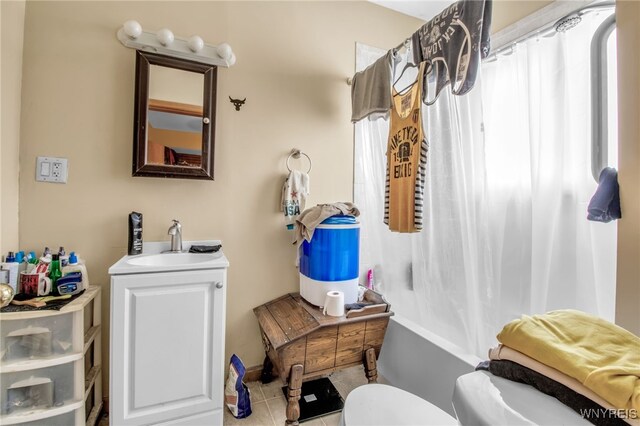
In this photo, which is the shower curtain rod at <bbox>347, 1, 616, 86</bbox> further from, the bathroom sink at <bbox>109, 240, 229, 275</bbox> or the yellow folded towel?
the bathroom sink at <bbox>109, 240, 229, 275</bbox>

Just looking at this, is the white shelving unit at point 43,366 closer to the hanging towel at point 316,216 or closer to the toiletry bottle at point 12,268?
the toiletry bottle at point 12,268

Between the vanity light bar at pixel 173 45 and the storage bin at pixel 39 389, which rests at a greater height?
the vanity light bar at pixel 173 45

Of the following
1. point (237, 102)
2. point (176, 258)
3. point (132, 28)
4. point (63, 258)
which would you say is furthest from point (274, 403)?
point (132, 28)

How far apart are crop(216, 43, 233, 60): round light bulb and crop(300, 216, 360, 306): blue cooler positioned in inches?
45.6

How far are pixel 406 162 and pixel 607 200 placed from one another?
825 millimetres

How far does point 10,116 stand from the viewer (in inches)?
53.1

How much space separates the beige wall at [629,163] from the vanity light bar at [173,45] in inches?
70.7

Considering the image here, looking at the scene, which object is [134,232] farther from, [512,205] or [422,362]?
[512,205]

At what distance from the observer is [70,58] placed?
149 cm

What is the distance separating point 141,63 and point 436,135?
1.78 m

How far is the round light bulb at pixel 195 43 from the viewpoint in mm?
1597

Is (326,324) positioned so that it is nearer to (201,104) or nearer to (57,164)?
(201,104)

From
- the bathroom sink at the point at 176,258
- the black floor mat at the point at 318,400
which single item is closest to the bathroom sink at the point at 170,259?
the bathroom sink at the point at 176,258

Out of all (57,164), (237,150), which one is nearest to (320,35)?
(237,150)
